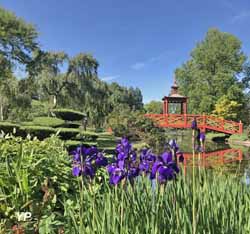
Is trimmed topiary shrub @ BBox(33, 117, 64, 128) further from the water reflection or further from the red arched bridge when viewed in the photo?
the red arched bridge

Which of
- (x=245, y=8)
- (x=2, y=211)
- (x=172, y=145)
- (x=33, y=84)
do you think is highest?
(x=245, y=8)

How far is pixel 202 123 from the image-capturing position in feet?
77.3

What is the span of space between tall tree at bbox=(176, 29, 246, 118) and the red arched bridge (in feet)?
15.5

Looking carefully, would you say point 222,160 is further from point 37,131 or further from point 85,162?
point 85,162

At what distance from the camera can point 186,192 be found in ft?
6.38

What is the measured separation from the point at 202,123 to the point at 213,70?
335 inches

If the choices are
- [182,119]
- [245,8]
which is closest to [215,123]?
[182,119]

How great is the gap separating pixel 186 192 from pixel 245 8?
22.4 m

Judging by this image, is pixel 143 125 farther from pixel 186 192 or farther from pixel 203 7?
pixel 186 192

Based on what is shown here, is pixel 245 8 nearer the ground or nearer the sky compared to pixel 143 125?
nearer the sky

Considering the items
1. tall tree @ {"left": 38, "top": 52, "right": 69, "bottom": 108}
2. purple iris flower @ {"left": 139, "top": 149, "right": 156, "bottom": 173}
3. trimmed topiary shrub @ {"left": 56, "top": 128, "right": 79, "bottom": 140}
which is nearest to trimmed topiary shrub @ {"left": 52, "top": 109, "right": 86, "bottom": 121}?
trimmed topiary shrub @ {"left": 56, "top": 128, "right": 79, "bottom": 140}

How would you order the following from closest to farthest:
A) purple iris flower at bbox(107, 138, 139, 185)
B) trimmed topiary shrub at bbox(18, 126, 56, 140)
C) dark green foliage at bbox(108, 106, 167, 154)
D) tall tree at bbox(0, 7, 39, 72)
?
purple iris flower at bbox(107, 138, 139, 185)
trimmed topiary shrub at bbox(18, 126, 56, 140)
dark green foliage at bbox(108, 106, 167, 154)
tall tree at bbox(0, 7, 39, 72)

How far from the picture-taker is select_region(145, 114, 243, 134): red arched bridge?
23.0 m

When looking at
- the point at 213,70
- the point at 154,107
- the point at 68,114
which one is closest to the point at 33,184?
the point at 68,114
